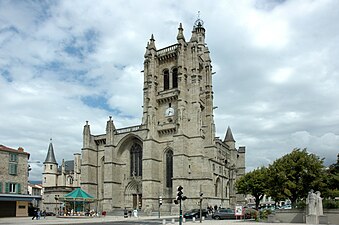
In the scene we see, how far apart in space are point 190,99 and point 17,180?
26.5 meters

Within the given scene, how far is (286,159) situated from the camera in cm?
3416

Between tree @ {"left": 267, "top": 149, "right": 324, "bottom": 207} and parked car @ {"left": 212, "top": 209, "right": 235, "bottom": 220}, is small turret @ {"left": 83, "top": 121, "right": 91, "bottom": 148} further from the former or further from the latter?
tree @ {"left": 267, "top": 149, "right": 324, "bottom": 207}

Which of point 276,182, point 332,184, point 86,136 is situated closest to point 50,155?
point 86,136

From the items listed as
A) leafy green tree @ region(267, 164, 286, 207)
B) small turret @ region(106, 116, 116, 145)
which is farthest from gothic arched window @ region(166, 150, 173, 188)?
leafy green tree @ region(267, 164, 286, 207)

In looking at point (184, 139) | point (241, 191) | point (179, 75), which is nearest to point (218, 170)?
point (241, 191)

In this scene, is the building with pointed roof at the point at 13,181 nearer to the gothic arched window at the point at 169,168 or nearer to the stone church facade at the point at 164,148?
the stone church facade at the point at 164,148

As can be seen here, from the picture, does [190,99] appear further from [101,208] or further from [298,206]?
[298,206]

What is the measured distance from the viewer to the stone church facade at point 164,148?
5203cm

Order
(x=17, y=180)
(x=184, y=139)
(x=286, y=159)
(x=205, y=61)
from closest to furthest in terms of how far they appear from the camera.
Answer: (x=286, y=159)
(x=17, y=180)
(x=184, y=139)
(x=205, y=61)

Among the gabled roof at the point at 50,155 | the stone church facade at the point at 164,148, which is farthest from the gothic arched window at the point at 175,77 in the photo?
the gabled roof at the point at 50,155

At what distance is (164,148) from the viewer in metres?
55.2

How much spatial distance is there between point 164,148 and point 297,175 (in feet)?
81.9

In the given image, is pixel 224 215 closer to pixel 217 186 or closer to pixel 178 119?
pixel 178 119

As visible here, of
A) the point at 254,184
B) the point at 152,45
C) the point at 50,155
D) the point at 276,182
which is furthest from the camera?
the point at 50,155
